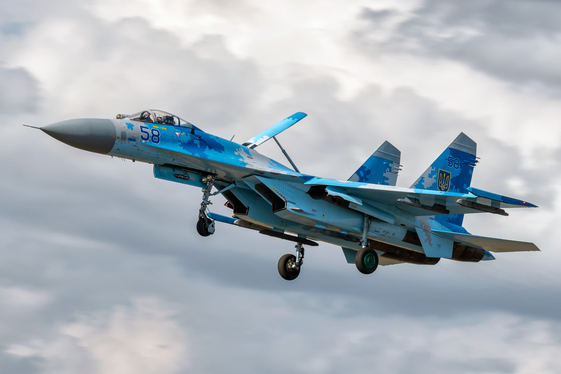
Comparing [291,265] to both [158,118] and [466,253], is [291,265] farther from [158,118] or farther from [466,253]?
[158,118]

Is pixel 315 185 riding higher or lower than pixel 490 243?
higher

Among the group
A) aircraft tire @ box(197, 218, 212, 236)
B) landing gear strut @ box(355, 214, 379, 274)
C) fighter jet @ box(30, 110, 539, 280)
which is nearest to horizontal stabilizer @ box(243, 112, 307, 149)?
fighter jet @ box(30, 110, 539, 280)

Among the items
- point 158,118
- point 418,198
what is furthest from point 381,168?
point 158,118

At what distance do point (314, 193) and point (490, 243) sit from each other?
6.69 meters

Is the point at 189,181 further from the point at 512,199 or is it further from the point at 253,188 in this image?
the point at 512,199

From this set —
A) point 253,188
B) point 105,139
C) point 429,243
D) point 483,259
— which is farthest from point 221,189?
point 483,259

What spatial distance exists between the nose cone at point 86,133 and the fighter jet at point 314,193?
28 millimetres

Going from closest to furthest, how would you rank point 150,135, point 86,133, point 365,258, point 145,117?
point 86,133 → point 150,135 → point 145,117 → point 365,258

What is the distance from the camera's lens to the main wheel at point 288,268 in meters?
27.0

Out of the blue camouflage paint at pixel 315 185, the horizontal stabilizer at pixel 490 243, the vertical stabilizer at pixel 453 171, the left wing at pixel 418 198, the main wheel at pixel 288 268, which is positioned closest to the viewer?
the blue camouflage paint at pixel 315 185

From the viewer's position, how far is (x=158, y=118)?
70.2ft

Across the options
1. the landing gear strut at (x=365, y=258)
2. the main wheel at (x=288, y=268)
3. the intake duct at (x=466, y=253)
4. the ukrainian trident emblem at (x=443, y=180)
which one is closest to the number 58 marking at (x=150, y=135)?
the landing gear strut at (x=365, y=258)

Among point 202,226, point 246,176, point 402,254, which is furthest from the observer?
point 402,254

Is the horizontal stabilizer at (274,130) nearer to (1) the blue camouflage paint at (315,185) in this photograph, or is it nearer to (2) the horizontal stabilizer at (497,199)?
(1) the blue camouflage paint at (315,185)
